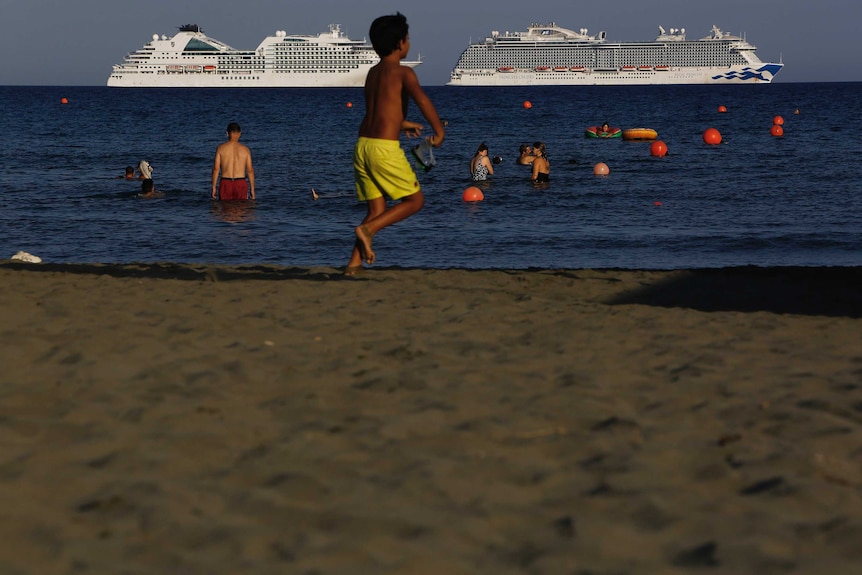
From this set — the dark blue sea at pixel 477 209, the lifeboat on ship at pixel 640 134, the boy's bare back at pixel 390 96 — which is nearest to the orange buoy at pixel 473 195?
the dark blue sea at pixel 477 209

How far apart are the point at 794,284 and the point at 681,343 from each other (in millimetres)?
3173

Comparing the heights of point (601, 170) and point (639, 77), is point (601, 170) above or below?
below

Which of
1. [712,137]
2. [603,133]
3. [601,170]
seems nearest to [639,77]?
[603,133]

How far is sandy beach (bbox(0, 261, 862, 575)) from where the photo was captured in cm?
289

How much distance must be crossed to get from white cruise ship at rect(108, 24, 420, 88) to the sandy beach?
112 meters

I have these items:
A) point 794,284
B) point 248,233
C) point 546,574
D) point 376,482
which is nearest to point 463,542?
point 546,574

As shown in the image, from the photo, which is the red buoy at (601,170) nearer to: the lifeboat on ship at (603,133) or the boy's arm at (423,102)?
the lifeboat on ship at (603,133)

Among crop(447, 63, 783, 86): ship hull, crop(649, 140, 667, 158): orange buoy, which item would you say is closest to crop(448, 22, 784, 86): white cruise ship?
crop(447, 63, 783, 86): ship hull

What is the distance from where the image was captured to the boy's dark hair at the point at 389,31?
703 cm

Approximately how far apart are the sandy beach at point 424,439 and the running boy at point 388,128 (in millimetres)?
1127

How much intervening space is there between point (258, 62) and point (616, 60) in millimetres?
42881

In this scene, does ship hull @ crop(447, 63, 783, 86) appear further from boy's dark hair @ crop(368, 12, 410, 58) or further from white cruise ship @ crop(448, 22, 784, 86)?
boy's dark hair @ crop(368, 12, 410, 58)

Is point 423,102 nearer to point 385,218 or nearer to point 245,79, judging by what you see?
point 385,218

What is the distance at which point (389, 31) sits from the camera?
277 inches
